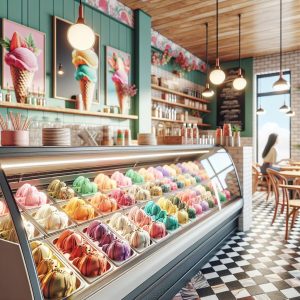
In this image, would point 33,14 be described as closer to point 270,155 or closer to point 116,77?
point 116,77

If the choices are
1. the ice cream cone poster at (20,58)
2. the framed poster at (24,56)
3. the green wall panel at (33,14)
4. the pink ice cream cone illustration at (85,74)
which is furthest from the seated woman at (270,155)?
the green wall panel at (33,14)

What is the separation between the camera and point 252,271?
3268mm

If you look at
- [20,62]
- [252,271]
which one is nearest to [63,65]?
[20,62]

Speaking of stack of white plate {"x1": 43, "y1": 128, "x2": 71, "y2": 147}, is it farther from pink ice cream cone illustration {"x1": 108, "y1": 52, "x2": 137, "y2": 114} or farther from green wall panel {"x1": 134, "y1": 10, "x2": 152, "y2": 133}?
green wall panel {"x1": 134, "y1": 10, "x2": 152, "y2": 133}

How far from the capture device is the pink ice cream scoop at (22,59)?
3.91 metres

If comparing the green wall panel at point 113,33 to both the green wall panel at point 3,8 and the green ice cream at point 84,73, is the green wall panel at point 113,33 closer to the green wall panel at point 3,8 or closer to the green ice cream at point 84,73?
the green ice cream at point 84,73

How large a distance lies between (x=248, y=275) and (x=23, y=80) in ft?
12.4

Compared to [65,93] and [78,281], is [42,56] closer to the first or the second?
[65,93]

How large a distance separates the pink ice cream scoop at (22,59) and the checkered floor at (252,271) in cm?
349

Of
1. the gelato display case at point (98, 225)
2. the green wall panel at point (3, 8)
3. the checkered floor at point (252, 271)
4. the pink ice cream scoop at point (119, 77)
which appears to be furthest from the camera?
the pink ice cream scoop at point (119, 77)

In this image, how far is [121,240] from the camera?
211 cm

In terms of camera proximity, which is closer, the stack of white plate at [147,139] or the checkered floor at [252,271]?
the checkered floor at [252,271]

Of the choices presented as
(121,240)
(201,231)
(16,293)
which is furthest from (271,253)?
(16,293)

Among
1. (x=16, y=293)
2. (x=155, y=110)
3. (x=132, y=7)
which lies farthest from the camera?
(x=155, y=110)
